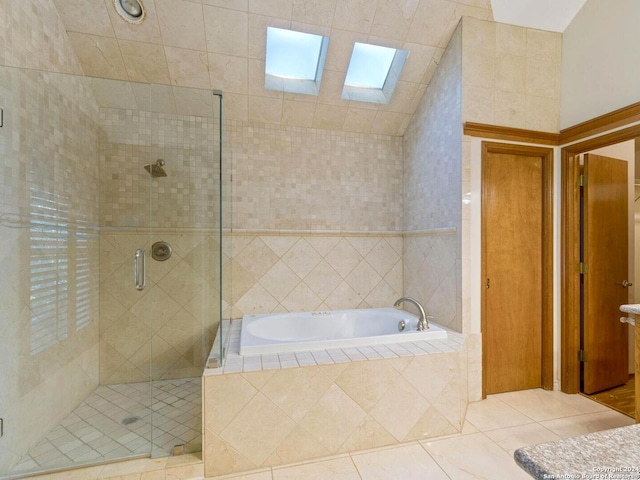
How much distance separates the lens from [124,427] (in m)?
1.82

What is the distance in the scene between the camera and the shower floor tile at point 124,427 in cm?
160

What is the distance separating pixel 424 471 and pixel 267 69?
9.80 ft

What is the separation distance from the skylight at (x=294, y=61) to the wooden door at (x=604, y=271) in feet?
7.53

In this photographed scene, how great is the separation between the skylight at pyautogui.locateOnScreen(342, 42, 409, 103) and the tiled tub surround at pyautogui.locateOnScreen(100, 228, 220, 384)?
70.8 inches

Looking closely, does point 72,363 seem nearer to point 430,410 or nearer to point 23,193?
point 23,193

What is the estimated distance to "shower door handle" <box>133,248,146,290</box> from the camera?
2.08 meters

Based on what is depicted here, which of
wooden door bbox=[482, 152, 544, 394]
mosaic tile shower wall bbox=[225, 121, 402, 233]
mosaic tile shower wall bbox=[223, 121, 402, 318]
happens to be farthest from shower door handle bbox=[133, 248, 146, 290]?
wooden door bbox=[482, 152, 544, 394]

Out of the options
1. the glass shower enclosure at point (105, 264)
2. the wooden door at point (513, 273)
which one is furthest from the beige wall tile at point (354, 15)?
the wooden door at point (513, 273)

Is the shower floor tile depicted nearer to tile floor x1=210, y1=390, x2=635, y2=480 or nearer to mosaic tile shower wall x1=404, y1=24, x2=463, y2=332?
tile floor x1=210, y1=390, x2=635, y2=480

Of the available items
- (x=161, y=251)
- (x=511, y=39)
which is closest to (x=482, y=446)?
(x=161, y=251)

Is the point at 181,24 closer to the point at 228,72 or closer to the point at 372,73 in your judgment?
the point at 228,72

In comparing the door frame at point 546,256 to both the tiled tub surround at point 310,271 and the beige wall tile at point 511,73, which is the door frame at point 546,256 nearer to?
the beige wall tile at point 511,73

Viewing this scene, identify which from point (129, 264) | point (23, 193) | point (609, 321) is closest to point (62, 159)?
point (23, 193)

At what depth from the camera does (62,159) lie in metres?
1.92
